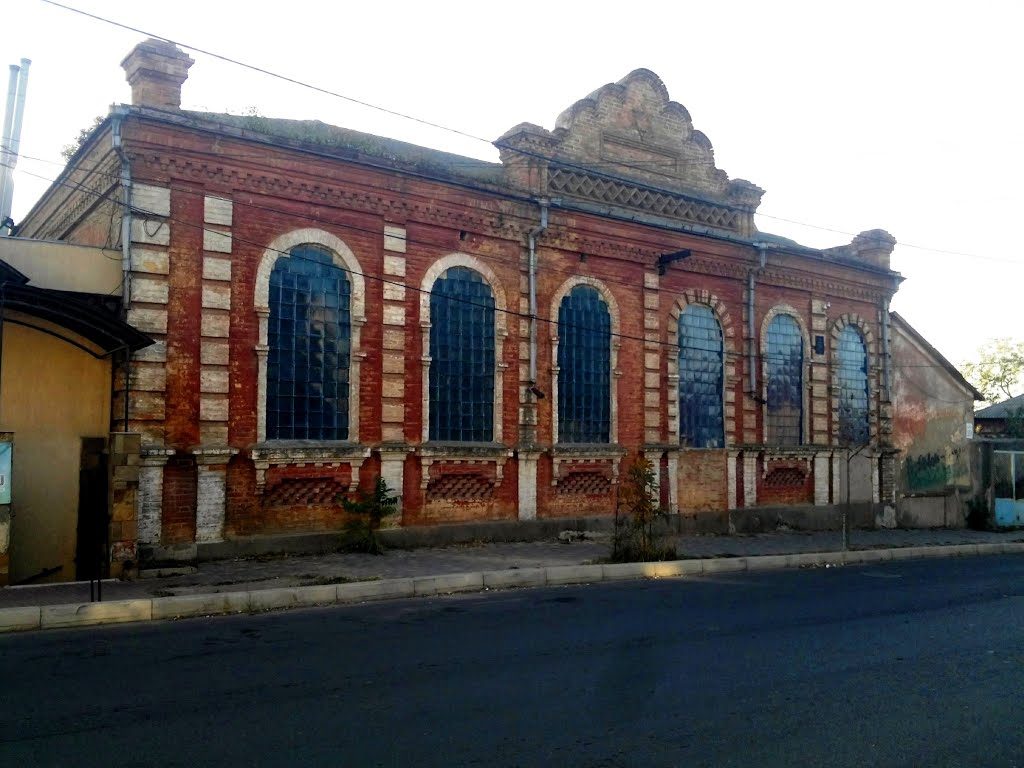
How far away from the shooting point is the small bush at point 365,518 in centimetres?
1460

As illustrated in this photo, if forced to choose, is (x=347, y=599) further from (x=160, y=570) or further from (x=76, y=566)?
(x=76, y=566)

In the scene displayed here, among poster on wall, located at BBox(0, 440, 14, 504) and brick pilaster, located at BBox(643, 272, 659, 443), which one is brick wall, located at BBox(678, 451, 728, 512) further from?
poster on wall, located at BBox(0, 440, 14, 504)

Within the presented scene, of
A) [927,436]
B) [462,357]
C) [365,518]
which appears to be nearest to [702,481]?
[462,357]

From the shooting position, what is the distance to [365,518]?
14898mm

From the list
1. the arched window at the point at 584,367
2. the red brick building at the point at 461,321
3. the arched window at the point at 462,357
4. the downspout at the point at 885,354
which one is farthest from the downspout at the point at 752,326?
the arched window at the point at 462,357

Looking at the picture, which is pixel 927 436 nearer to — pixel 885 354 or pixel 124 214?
pixel 885 354

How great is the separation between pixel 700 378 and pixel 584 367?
11.9ft

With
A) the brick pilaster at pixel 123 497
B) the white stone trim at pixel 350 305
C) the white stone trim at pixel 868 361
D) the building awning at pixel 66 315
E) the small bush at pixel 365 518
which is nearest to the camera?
the building awning at pixel 66 315

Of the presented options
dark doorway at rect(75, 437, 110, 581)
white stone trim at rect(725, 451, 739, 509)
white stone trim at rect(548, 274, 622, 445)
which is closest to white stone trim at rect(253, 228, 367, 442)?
dark doorway at rect(75, 437, 110, 581)

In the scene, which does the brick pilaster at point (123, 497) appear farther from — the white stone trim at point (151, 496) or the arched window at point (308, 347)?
the arched window at point (308, 347)

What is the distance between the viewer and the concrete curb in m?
9.41

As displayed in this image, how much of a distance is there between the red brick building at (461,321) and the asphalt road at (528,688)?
465cm

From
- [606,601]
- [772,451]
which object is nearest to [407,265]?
[606,601]

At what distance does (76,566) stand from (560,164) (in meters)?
11.5
